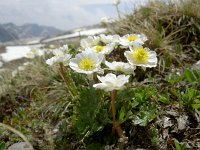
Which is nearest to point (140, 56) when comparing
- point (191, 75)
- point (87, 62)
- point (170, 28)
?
point (87, 62)

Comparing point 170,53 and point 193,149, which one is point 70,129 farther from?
point 170,53

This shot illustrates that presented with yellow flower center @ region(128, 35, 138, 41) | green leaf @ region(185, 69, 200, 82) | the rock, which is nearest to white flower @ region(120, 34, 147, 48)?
yellow flower center @ region(128, 35, 138, 41)

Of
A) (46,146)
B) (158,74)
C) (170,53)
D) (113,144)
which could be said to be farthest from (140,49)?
(170,53)

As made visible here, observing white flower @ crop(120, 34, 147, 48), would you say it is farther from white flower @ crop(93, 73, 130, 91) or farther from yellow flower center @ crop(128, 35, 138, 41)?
white flower @ crop(93, 73, 130, 91)

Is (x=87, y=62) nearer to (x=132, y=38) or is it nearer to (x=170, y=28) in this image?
(x=132, y=38)

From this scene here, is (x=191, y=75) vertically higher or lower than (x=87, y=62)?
lower

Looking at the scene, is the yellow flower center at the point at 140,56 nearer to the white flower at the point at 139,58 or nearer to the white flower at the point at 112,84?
the white flower at the point at 139,58

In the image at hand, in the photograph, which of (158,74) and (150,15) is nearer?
(158,74)
